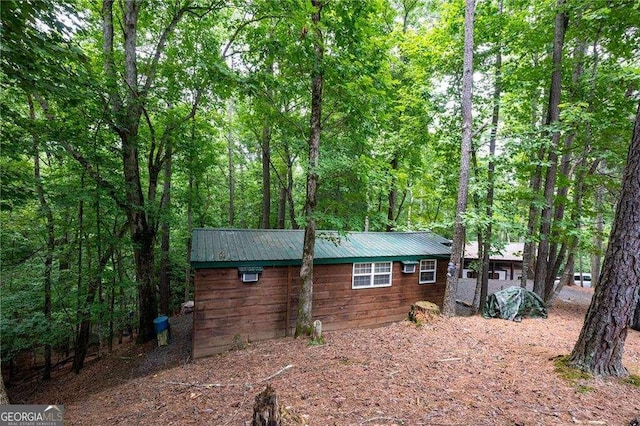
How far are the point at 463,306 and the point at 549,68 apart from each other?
878 centimetres

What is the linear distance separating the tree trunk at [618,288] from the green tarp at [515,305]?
4139 millimetres

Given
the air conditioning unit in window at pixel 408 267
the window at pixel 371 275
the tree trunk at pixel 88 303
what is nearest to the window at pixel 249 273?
the window at pixel 371 275

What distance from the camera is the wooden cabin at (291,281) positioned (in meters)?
6.83

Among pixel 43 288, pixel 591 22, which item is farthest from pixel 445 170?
pixel 43 288

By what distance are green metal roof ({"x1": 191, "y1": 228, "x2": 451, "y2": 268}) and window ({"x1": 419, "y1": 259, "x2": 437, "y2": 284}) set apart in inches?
12.6

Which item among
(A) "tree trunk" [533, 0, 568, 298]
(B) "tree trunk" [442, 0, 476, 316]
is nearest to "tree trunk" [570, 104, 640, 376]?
(B) "tree trunk" [442, 0, 476, 316]

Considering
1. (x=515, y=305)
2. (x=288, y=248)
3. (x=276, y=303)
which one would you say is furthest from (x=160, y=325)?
(x=515, y=305)

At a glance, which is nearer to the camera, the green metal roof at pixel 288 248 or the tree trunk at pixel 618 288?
the tree trunk at pixel 618 288

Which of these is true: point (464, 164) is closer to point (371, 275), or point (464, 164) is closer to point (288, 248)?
point (371, 275)

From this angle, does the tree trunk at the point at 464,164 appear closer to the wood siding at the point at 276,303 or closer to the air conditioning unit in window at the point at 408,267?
the air conditioning unit in window at the point at 408,267

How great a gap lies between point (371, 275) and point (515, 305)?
3856 millimetres

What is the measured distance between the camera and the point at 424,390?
3363 mm

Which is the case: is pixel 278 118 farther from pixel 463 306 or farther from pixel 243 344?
pixel 463 306

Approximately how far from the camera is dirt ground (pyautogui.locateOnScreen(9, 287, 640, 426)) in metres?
2.86
